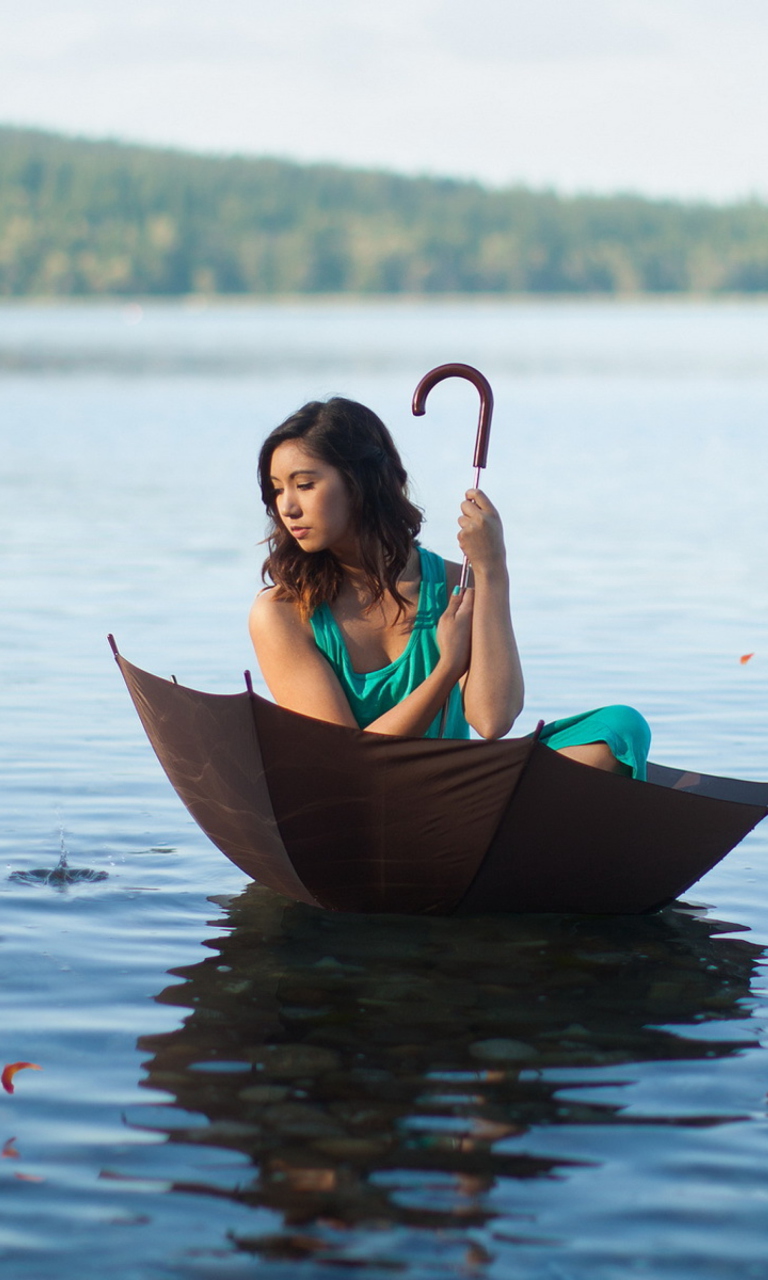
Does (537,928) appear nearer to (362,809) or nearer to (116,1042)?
(362,809)

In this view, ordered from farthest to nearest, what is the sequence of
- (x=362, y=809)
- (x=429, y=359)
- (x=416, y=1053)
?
(x=429, y=359), (x=362, y=809), (x=416, y=1053)

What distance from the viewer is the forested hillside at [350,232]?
469 feet

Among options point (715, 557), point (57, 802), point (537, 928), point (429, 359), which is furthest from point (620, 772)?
point (429, 359)

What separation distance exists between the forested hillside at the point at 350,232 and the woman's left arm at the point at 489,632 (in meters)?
138

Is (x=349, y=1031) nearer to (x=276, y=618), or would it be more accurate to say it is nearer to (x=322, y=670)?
(x=322, y=670)

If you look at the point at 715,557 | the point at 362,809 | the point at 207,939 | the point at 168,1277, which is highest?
the point at 715,557

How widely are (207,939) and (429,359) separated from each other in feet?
158

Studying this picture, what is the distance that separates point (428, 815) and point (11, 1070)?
127 centimetres

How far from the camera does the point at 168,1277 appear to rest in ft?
10.8

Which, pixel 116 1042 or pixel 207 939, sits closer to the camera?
pixel 116 1042

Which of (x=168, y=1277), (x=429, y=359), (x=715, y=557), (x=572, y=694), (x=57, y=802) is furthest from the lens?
(x=429, y=359)

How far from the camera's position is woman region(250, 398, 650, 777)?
4848mm

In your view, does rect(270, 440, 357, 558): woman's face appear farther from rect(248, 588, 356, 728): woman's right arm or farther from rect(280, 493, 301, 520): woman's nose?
rect(248, 588, 356, 728): woman's right arm

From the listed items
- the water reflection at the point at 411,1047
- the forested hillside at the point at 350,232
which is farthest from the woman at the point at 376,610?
the forested hillside at the point at 350,232
